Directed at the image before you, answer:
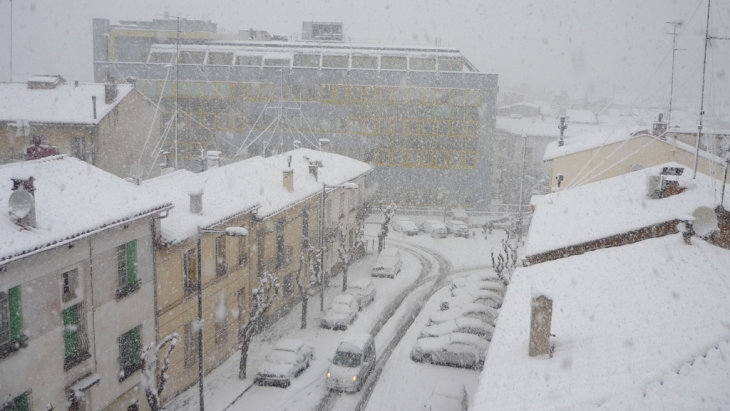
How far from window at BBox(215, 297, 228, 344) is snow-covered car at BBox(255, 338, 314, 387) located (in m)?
2.02

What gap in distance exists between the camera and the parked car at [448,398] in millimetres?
18172

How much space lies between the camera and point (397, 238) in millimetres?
46000

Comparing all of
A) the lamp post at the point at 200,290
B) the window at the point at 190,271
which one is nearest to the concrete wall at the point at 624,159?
the window at the point at 190,271

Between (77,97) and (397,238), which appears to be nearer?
(77,97)

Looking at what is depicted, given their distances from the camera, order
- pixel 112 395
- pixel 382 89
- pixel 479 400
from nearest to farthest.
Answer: pixel 479 400, pixel 112 395, pixel 382 89

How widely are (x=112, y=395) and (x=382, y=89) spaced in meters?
44.8

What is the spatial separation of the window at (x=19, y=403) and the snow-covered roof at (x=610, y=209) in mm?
13964

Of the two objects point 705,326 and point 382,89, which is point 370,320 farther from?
point 382,89

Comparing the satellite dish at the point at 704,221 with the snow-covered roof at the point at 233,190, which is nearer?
the satellite dish at the point at 704,221

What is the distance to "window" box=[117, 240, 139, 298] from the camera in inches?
656

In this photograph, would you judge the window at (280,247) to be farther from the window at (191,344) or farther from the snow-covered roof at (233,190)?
the window at (191,344)

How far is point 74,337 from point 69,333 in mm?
246

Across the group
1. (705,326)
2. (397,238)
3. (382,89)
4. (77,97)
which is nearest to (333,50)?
(382,89)

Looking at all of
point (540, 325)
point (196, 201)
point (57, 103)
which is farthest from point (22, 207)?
point (57, 103)
